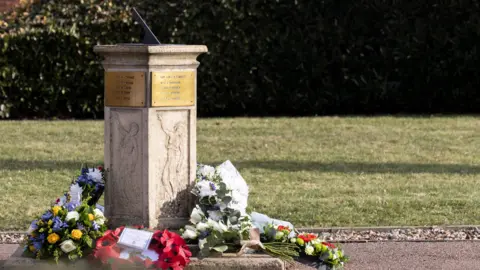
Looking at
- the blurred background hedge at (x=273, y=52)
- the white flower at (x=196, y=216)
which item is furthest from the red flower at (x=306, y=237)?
the blurred background hedge at (x=273, y=52)

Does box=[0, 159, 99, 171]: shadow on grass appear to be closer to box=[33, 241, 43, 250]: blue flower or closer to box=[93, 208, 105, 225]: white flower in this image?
box=[93, 208, 105, 225]: white flower

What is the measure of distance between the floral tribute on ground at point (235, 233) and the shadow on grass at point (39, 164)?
13.2ft

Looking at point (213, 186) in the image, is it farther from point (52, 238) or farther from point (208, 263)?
point (52, 238)

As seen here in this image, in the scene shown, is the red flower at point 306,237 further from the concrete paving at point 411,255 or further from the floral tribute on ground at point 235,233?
the concrete paving at point 411,255

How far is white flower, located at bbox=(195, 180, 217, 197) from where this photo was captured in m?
6.21

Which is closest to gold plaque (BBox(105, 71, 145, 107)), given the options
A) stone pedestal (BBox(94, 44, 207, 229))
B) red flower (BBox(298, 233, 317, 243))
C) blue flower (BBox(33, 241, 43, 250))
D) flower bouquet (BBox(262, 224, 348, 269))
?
stone pedestal (BBox(94, 44, 207, 229))

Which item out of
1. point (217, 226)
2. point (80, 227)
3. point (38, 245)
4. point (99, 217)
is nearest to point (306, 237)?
point (217, 226)

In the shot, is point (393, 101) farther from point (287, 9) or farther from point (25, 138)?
point (25, 138)

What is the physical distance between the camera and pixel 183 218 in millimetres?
6336

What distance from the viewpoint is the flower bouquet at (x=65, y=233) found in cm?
589

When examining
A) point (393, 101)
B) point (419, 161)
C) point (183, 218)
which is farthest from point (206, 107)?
point (183, 218)

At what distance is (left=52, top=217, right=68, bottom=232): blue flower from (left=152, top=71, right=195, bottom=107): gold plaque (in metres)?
0.89

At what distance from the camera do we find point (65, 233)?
19.4 ft

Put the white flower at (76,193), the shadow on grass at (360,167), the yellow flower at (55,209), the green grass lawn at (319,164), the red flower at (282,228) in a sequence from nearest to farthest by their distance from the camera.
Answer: the yellow flower at (55,209)
the white flower at (76,193)
the red flower at (282,228)
the green grass lawn at (319,164)
the shadow on grass at (360,167)
